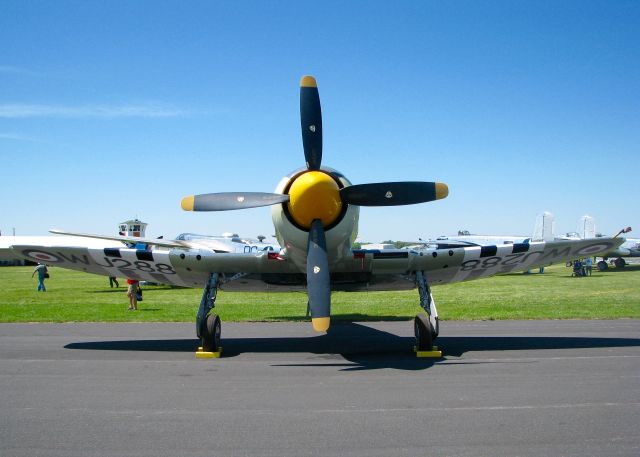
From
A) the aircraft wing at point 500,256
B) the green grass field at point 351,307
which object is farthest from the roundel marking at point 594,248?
the green grass field at point 351,307

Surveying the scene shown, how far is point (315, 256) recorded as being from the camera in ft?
33.7

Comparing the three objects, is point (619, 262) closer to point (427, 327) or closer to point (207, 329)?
point (427, 327)

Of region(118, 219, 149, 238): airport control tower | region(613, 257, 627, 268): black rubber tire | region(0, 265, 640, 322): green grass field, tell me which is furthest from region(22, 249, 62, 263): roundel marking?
region(613, 257, 627, 268): black rubber tire

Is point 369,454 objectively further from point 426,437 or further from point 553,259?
point 553,259

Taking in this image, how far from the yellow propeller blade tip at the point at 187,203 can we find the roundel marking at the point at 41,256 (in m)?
4.14

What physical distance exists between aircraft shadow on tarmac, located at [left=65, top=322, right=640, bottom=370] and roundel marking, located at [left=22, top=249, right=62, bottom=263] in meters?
1.96

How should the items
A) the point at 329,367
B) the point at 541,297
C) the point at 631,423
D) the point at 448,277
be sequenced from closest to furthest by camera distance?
the point at 631,423
the point at 329,367
the point at 448,277
the point at 541,297

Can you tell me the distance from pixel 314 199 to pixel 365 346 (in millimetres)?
4415

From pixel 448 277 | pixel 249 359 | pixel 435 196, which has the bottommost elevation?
pixel 249 359

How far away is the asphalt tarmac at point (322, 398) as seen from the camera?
18.6ft

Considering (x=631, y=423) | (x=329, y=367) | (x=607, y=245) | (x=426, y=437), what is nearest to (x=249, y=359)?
(x=329, y=367)

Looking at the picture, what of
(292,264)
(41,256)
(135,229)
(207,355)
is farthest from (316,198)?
(135,229)

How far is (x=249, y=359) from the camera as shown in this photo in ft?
37.1

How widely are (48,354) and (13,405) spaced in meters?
4.76
